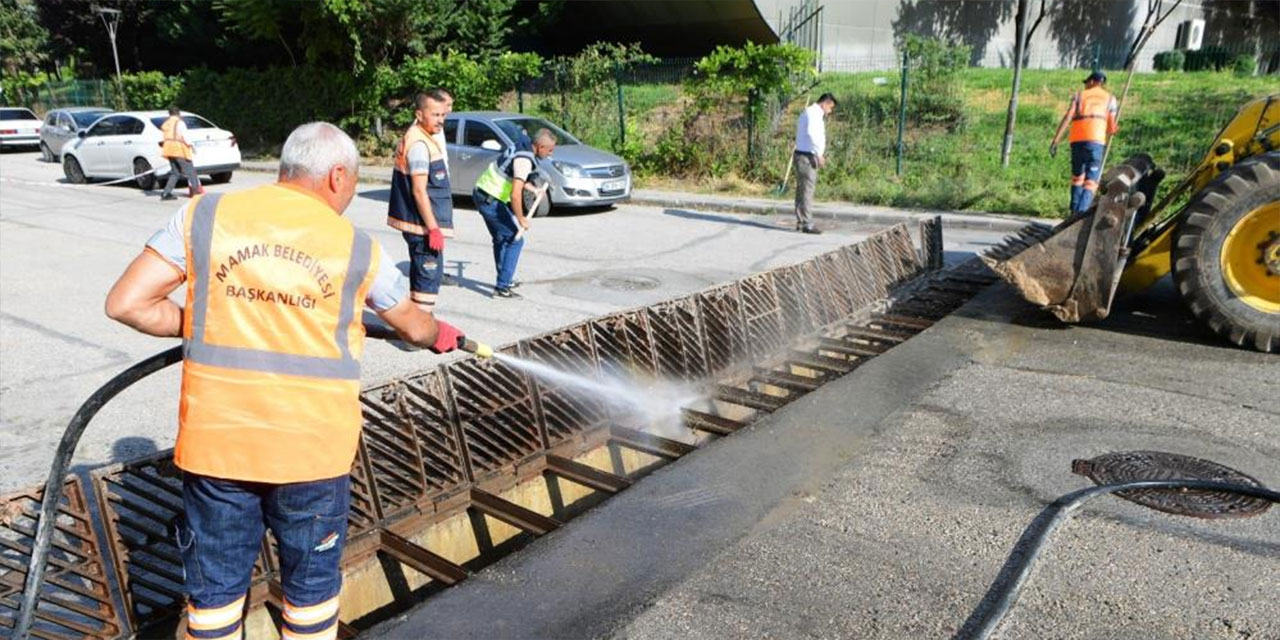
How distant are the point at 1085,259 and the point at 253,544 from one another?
587 centimetres

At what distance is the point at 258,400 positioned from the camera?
2432 millimetres

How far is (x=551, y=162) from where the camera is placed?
13727 millimetres

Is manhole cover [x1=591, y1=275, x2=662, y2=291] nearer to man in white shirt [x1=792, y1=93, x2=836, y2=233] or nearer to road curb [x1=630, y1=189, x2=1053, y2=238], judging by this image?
man in white shirt [x1=792, y1=93, x2=836, y2=233]

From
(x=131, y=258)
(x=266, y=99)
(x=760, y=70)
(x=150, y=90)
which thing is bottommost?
(x=131, y=258)

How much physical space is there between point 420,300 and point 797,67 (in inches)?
462

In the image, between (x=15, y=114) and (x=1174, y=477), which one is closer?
(x=1174, y=477)

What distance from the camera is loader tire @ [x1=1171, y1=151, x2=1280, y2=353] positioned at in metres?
5.90

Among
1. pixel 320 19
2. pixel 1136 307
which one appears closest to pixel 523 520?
pixel 1136 307

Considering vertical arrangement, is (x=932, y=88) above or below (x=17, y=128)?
above

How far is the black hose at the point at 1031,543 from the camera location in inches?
122

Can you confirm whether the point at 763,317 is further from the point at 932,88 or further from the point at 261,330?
the point at 932,88

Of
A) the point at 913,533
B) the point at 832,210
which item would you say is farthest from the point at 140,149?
the point at 913,533

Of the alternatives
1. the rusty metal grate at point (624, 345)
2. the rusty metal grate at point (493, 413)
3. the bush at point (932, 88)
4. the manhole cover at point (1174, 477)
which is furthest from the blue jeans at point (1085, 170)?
the rusty metal grate at point (493, 413)

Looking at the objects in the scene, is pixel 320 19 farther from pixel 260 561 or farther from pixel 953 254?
pixel 260 561
